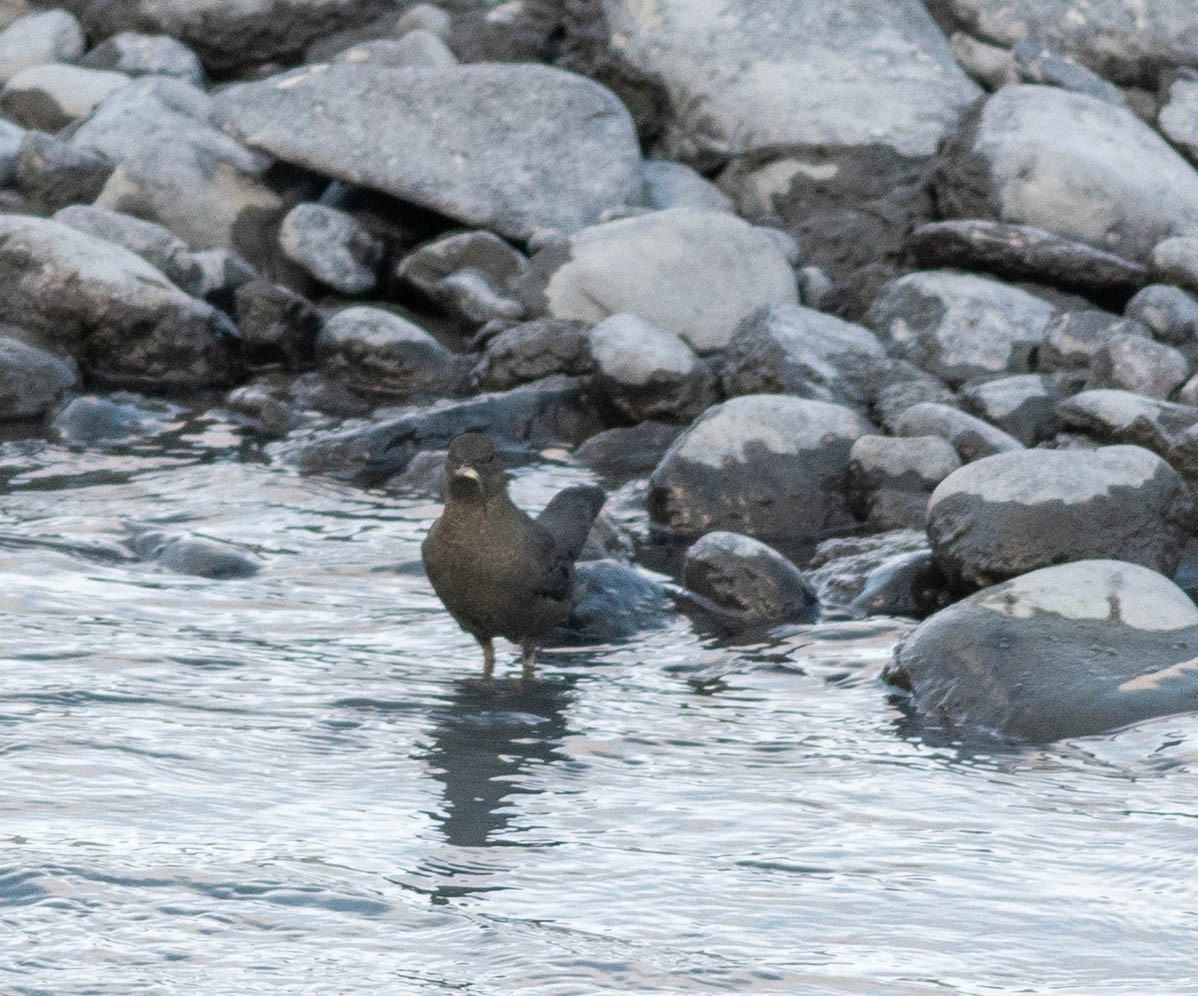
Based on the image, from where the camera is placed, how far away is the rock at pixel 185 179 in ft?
44.0

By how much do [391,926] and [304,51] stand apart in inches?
508

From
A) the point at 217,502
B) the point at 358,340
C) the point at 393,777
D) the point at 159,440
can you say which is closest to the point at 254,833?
the point at 393,777

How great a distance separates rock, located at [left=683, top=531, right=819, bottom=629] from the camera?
773 centimetres

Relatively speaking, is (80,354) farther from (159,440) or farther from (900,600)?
(900,600)

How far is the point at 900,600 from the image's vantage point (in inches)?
313

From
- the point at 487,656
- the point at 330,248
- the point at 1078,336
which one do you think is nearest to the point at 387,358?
the point at 330,248

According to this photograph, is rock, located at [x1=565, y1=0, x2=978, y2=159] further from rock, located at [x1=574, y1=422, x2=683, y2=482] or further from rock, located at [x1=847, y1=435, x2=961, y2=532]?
rock, located at [x1=847, y1=435, x2=961, y2=532]

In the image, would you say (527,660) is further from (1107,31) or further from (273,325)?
(1107,31)

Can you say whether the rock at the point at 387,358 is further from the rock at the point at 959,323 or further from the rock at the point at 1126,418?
the rock at the point at 1126,418

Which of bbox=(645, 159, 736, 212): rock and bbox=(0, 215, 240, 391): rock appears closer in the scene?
bbox=(0, 215, 240, 391): rock

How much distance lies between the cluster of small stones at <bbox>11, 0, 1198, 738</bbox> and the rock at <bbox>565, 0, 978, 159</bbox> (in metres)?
0.03

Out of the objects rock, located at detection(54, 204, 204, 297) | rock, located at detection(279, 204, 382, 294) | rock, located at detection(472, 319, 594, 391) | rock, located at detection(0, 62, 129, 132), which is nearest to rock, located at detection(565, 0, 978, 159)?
rock, located at detection(279, 204, 382, 294)

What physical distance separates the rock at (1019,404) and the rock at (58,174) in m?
6.78

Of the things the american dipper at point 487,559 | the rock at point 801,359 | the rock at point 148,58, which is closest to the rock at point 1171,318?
the rock at point 801,359
